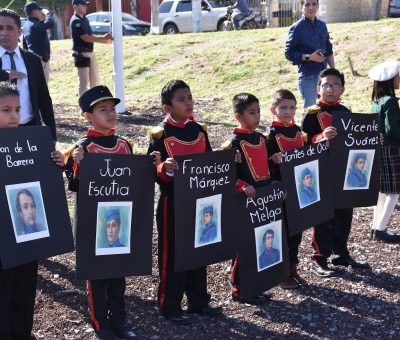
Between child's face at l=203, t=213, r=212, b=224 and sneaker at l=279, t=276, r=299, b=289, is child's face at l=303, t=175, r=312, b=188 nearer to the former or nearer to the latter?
sneaker at l=279, t=276, r=299, b=289

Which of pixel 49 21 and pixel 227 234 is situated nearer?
pixel 227 234

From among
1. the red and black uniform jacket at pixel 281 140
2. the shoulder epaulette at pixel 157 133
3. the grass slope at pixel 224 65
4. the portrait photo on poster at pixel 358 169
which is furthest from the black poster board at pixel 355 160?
the grass slope at pixel 224 65

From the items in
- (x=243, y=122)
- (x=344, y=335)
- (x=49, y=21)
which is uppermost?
(x=49, y=21)

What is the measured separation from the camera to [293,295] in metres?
5.27

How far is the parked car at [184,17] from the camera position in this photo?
27.2 m

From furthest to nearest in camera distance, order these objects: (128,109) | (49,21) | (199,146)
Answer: (128,109), (49,21), (199,146)

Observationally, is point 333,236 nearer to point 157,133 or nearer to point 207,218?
point 207,218

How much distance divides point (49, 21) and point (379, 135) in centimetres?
814

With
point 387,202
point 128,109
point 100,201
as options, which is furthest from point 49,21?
point 100,201

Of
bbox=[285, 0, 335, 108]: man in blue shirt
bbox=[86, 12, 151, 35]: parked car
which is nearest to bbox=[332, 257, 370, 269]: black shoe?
bbox=[285, 0, 335, 108]: man in blue shirt

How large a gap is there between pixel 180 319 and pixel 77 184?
1.21 m

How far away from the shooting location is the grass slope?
1494 centimetres

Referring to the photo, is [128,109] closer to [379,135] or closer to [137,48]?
[137,48]

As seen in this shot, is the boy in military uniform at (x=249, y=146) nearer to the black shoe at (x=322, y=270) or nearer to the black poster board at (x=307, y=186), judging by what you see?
the black poster board at (x=307, y=186)
